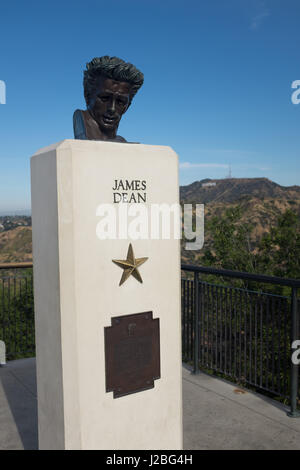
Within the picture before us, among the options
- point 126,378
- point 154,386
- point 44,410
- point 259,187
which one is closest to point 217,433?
point 154,386

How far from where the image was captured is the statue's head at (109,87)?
350cm

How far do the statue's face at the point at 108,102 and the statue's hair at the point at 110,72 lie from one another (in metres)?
0.05

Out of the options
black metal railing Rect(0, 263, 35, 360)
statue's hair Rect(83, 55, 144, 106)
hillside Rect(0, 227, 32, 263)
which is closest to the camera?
statue's hair Rect(83, 55, 144, 106)

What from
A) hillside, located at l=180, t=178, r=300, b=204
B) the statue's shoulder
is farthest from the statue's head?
hillside, located at l=180, t=178, r=300, b=204

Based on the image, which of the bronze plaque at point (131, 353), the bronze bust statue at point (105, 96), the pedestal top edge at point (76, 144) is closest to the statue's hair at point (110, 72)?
the bronze bust statue at point (105, 96)

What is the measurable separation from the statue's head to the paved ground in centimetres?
292

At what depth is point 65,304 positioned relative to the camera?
291cm

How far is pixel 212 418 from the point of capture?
4227 millimetres

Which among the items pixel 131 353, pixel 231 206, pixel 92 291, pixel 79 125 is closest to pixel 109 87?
pixel 79 125

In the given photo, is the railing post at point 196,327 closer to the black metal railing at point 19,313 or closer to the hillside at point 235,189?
the black metal railing at point 19,313

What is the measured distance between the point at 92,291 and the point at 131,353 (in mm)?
604

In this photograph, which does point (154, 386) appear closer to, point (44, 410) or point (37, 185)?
point (44, 410)

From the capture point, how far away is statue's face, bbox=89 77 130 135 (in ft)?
11.7

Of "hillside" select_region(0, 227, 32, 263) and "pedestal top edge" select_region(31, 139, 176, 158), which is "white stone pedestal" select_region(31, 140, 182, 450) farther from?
"hillside" select_region(0, 227, 32, 263)
